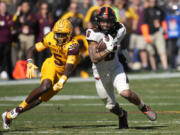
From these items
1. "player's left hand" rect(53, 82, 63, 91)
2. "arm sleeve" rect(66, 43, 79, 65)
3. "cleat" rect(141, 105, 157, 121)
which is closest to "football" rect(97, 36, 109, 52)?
"arm sleeve" rect(66, 43, 79, 65)

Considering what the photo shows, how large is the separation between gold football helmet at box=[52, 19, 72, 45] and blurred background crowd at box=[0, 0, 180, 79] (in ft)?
19.2

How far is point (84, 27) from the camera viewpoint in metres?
14.5

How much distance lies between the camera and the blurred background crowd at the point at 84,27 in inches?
578

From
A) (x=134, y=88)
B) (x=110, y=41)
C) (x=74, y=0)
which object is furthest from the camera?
(x=74, y=0)

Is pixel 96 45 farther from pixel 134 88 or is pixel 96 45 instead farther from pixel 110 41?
pixel 134 88

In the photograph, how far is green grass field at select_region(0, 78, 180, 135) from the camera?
24.6ft

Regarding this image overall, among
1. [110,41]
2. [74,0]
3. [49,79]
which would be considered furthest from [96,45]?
[74,0]

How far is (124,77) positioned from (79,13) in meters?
8.41

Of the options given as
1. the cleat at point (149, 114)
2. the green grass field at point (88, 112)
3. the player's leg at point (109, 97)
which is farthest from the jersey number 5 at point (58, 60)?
the cleat at point (149, 114)

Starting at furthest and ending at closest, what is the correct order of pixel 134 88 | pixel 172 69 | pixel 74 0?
pixel 172 69 → pixel 74 0 → pixel 134 88

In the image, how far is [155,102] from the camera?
1064 centimetres

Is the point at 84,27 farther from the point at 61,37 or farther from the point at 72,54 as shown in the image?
the point at 72,54

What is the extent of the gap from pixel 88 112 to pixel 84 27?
529 centimetres

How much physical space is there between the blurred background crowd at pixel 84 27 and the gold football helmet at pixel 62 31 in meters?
5.85
